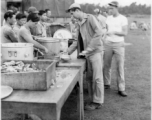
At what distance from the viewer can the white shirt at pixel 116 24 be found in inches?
177

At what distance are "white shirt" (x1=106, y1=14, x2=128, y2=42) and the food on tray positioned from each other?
2.35 meters

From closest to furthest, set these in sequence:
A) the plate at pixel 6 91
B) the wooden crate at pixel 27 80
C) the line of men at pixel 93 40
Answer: the plate at pixel 6 91
the wooden crate at pixel 27 80
the line of men at pixel 93 40

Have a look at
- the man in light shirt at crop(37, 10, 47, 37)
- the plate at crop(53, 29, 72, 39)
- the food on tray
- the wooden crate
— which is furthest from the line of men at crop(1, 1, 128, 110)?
the wooden crate

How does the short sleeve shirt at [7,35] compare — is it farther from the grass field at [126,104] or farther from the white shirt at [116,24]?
the white shirt at [116,24]

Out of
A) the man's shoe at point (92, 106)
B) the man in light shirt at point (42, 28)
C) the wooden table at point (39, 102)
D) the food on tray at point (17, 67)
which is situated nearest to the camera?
the wooden table at point (39, 102)

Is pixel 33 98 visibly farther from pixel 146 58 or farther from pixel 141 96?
pixel 146 58

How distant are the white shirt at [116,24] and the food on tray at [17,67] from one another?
2.35 meters

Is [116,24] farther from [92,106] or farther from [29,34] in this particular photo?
[29,34]

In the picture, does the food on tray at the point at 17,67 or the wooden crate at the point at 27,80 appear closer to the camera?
the wooden crate at the point at 27,80

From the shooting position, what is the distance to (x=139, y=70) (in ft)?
22.1

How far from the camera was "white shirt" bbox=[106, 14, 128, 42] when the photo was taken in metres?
4.50

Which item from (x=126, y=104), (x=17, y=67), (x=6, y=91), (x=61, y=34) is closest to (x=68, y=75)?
(x=17, y=67)

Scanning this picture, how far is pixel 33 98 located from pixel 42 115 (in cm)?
17

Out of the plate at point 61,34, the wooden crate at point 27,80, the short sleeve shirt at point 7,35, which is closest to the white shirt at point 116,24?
the plate at point 61,34
